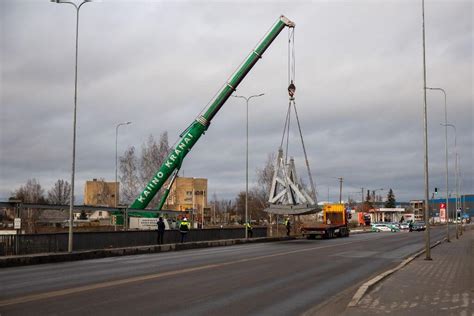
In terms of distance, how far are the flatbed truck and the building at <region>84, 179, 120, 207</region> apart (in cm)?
6109

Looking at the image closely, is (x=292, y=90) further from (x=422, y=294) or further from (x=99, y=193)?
(x=99, y=193)

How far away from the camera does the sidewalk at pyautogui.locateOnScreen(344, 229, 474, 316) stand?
372 inches

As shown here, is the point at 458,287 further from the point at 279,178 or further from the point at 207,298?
the point at 279,178

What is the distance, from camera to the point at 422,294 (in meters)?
11.4

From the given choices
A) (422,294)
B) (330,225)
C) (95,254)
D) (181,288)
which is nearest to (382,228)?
(330,225)

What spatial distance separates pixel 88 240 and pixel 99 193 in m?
87.5

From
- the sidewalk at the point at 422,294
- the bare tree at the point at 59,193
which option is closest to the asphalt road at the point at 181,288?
the sidewalk at the point at 422,294

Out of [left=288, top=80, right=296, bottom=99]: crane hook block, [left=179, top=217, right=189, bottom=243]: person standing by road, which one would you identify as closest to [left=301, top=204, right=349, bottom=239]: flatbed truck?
[left=288, top=80, right=296, bottom=99]: crane hook block

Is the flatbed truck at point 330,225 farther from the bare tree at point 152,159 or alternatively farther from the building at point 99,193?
the building at point 99,193

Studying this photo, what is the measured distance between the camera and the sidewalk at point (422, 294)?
9.45 m

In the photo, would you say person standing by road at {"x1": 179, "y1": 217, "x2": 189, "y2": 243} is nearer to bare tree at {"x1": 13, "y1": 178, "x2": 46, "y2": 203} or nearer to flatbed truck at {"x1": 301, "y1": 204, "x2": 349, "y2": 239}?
flatbed truck at {"x1": 301, "y1": 204, "x2": 349, "y2": 239}

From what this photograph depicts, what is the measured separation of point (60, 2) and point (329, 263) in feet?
50.8

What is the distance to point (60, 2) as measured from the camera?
2267 centimetres

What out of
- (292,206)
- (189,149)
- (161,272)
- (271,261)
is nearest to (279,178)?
(292,206)
